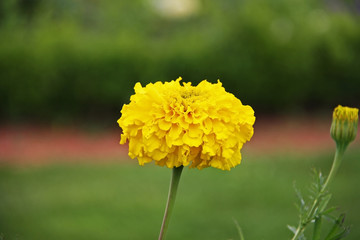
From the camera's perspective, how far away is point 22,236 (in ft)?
→ 13.3

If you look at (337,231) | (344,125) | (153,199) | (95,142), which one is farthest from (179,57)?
(337,231)

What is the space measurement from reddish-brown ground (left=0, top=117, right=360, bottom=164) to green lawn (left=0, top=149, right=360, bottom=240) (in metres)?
0.32

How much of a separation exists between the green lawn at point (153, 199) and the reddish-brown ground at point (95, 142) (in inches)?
12.5

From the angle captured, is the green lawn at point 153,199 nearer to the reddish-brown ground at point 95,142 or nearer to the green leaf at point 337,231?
the reddish-brown ground at point 95,142

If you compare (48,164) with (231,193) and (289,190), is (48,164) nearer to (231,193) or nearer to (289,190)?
(231,193)

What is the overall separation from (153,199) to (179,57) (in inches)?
104

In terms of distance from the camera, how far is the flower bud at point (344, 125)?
142 centimetres

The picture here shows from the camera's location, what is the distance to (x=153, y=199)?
16.0 ft

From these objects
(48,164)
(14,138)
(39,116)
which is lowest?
(48,164)

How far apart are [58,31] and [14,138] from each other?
1.51 meters

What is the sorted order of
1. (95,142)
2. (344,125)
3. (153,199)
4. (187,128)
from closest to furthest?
(187,128), (344,125), (153,199), (95,142)

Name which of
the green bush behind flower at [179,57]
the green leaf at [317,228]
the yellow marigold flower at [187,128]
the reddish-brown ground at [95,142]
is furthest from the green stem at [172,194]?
A: the green bush behind flower at [179,57]

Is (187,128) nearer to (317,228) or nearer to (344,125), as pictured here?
(317,228)

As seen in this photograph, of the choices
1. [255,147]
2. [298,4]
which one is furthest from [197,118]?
[298,4]
